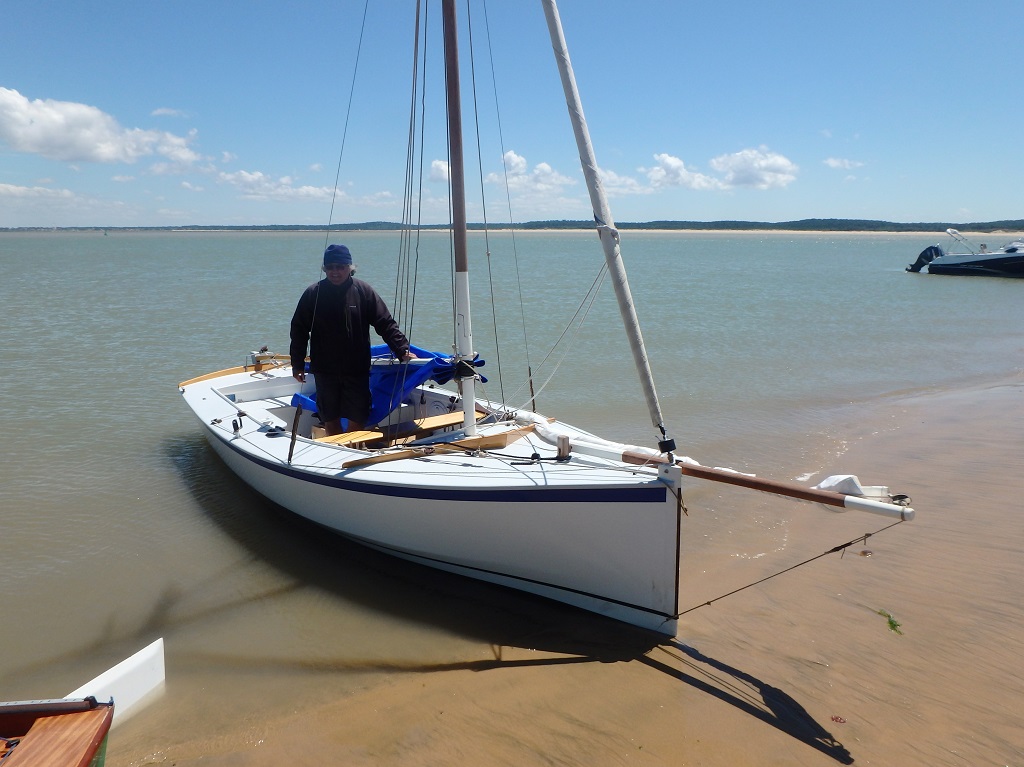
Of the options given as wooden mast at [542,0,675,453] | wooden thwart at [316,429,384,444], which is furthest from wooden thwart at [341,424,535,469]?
wooden mast at [542,0,675,453]

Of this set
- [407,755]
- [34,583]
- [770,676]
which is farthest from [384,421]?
[770,676]

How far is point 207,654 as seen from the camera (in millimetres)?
5262

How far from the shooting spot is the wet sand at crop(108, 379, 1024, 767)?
13.3 ft

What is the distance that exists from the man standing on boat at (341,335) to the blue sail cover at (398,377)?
120mm

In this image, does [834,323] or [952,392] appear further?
[834,323]

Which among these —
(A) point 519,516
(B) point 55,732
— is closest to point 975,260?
(A) point 519,516

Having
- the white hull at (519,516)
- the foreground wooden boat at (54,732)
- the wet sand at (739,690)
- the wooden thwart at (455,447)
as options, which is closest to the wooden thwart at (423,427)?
the wooden thwart at (455,447)

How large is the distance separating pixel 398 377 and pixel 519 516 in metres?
2.37

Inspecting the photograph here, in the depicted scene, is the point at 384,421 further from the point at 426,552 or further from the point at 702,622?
the point at 702,622

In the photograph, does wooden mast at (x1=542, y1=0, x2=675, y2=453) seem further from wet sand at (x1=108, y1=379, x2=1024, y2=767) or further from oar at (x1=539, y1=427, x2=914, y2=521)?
wet sand at (x1=108, y1=379, x2=1024, y2=767)

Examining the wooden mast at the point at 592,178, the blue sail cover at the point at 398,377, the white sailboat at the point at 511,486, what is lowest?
the white sailboat at the point at 511,486

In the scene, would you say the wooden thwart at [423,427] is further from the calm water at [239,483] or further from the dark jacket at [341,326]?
the calm water at [239,483]

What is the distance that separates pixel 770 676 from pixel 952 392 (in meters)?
10.2

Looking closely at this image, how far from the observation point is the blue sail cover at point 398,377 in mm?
6551
